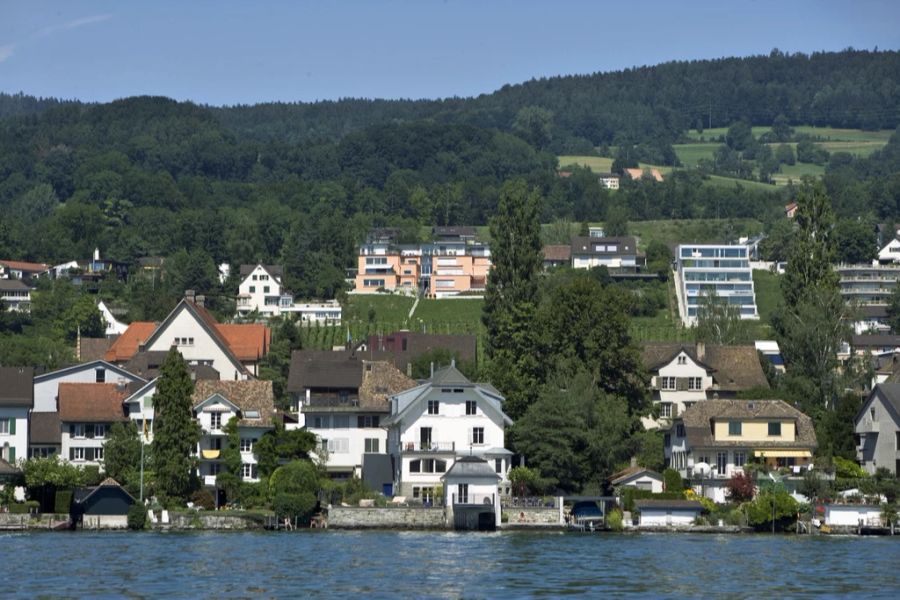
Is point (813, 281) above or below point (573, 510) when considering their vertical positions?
above

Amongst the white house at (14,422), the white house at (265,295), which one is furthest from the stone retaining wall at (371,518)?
the white house at (265,295)

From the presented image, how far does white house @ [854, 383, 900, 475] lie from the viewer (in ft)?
279

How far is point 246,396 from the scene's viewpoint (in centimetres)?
8788

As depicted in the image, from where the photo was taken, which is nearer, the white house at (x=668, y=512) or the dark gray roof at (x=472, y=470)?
the white house at (x=668, y=512)

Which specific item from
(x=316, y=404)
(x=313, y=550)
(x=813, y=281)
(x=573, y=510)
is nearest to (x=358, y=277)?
(x=813, y=281)

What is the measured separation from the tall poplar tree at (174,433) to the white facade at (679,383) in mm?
33348

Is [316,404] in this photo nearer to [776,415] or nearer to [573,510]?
[573,510]

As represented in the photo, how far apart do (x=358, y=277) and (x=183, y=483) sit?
12100cm

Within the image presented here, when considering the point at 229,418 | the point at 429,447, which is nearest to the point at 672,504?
the point at 429,447

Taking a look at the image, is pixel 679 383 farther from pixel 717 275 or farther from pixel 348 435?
pixel 717 275

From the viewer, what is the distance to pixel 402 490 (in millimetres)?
84312

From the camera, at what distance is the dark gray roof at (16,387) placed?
86.1 meters

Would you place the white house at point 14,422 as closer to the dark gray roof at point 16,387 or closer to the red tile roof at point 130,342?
the dark gray roof at point 16,387

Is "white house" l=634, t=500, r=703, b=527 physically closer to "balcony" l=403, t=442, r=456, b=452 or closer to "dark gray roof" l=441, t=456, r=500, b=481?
"dark gray roof" l=441, t=456, r=500, b=481
